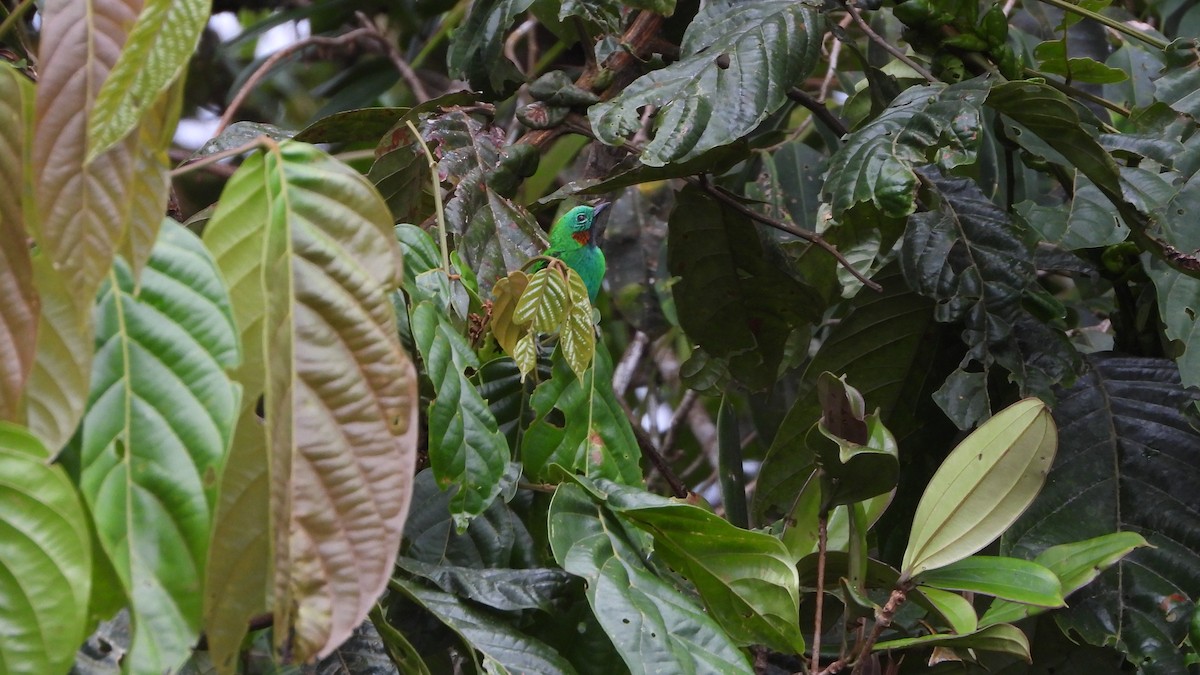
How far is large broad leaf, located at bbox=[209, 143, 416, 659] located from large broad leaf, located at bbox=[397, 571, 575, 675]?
523 mm

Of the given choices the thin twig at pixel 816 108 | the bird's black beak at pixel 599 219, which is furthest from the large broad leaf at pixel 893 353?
the bird's black beak at pixel 599 219

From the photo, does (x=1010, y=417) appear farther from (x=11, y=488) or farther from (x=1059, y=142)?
(x=11, y=488)

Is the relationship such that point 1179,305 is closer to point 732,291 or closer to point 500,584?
point 732,291

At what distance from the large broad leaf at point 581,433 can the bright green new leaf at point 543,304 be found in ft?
0.38

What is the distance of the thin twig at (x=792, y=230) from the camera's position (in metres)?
1.59

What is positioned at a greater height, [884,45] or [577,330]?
[884,45]

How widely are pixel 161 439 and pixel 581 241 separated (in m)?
1.92

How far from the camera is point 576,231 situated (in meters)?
2.54

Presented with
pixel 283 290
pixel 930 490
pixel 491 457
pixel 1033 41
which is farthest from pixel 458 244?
pixel 1033 41

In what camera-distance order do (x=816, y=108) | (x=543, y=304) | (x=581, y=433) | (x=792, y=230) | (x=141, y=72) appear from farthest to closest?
(x=816, y=108)
(x=792, y=230)
(x=581, y=433)
(x=543, y=304)
(x=141, y=72)

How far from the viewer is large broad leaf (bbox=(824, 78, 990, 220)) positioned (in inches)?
54.3

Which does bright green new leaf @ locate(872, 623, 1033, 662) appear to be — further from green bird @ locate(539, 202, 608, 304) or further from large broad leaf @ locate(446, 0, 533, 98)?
green bird @ locate(539, 202, 608, 304)

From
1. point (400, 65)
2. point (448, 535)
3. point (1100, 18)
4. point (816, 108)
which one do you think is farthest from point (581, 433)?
point (400, 65)

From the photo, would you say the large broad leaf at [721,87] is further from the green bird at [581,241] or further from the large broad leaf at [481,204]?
the green bird at [581,241]
